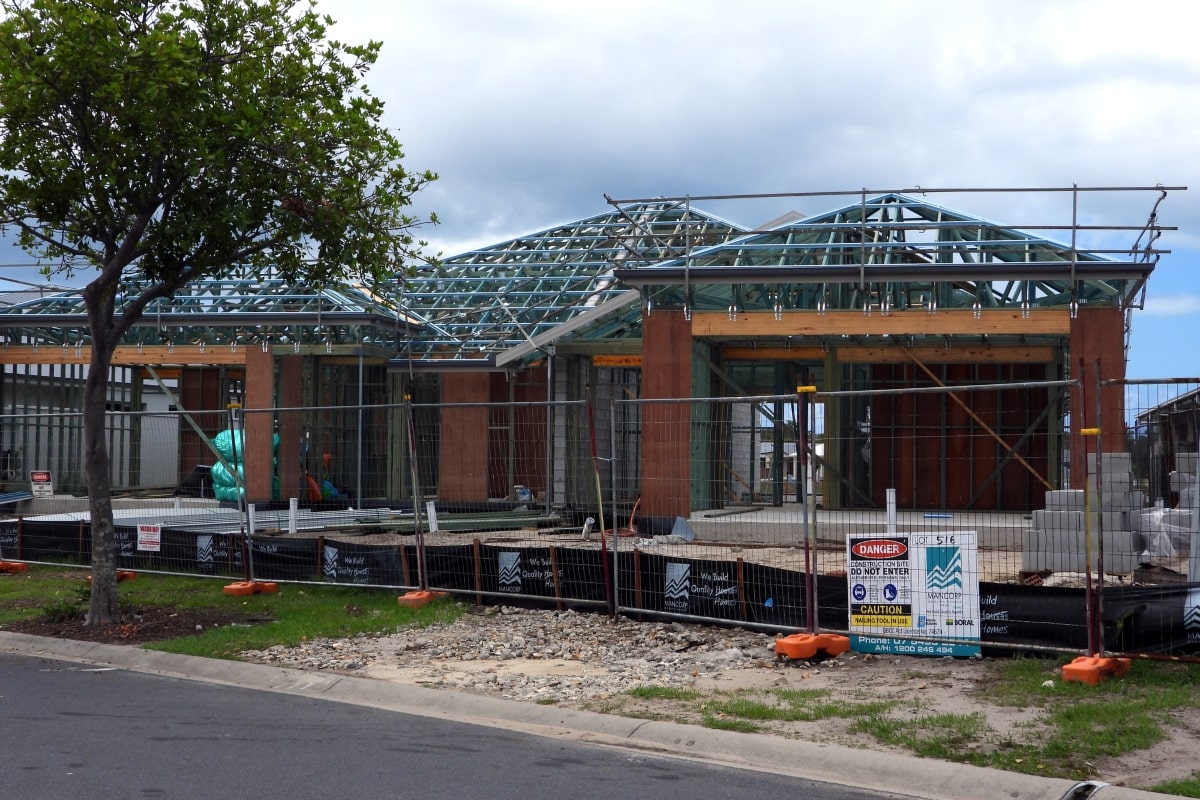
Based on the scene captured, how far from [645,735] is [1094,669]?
314cm

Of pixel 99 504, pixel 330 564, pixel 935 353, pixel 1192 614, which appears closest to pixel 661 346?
pixel 935 353

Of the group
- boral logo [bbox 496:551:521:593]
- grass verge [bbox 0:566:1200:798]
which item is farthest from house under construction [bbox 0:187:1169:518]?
grass verge [bbox 0:566:1200:798]

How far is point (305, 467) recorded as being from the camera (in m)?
20.1

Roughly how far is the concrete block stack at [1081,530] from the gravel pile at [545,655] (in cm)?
353

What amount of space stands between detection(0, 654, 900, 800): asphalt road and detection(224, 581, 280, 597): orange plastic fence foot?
4.91 meters

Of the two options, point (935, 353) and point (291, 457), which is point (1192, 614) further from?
point (935, 353)

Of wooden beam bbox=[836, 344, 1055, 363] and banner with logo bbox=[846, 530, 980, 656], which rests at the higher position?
wooden beam bbox=[836, 344, 1055, 363]

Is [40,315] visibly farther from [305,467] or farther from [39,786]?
[39,786]

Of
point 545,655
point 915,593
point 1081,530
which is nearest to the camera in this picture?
point 915,593

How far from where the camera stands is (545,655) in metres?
10.6

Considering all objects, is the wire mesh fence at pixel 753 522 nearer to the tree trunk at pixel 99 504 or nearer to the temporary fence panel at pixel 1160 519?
the temporary fence panel at pixel 1160 519

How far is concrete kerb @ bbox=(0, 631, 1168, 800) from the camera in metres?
6.54

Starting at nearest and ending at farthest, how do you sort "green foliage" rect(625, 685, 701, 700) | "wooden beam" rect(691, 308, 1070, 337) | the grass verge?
the grass verge, "green foliage" rect(625, 685, 701, 700), "wooden beam" rect(691, 308, 1070, 337)

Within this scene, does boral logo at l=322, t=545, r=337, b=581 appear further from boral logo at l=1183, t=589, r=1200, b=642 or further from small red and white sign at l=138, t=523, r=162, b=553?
boral logo at l=1183, t=589, r=1200, b=642
